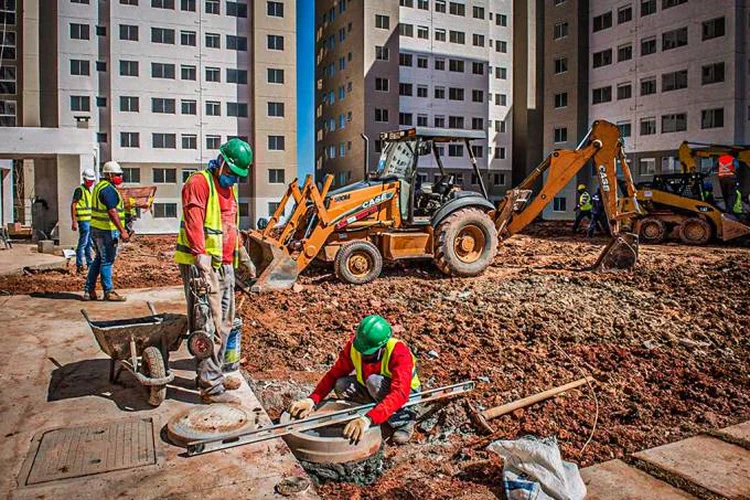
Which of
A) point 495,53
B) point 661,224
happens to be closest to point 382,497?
point 661,224

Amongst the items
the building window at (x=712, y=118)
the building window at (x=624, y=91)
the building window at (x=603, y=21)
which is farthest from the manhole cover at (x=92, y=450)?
the building window at (x=603, y=21)

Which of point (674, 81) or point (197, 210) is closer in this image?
point (197, 210)

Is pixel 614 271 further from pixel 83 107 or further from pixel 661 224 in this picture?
pixel 83 107

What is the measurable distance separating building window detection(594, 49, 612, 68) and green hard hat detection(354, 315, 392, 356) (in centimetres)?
3872

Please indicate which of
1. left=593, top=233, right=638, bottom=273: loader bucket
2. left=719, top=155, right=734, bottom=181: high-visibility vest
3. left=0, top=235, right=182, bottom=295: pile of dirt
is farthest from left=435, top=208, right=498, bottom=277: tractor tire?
left=719, top=155, right=734, bottom=181: high-visibility vest

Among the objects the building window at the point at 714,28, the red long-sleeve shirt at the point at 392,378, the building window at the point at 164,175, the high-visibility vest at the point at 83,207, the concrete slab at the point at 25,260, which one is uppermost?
the building window at the point at 714,28

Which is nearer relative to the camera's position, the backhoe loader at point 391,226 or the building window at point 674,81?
the backhoe loader at point 391,226

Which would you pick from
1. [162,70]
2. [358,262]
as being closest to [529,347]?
[358,262]

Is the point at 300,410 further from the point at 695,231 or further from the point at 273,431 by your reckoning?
the point at 695,231

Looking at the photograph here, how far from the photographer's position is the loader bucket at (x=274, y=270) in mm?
9846

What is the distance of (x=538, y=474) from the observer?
11.7 ft

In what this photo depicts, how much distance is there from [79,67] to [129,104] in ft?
12.0

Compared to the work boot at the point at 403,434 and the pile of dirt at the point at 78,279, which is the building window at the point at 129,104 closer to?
the pile of dirt at the point at 78,279

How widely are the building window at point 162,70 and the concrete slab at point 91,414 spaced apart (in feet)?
113
